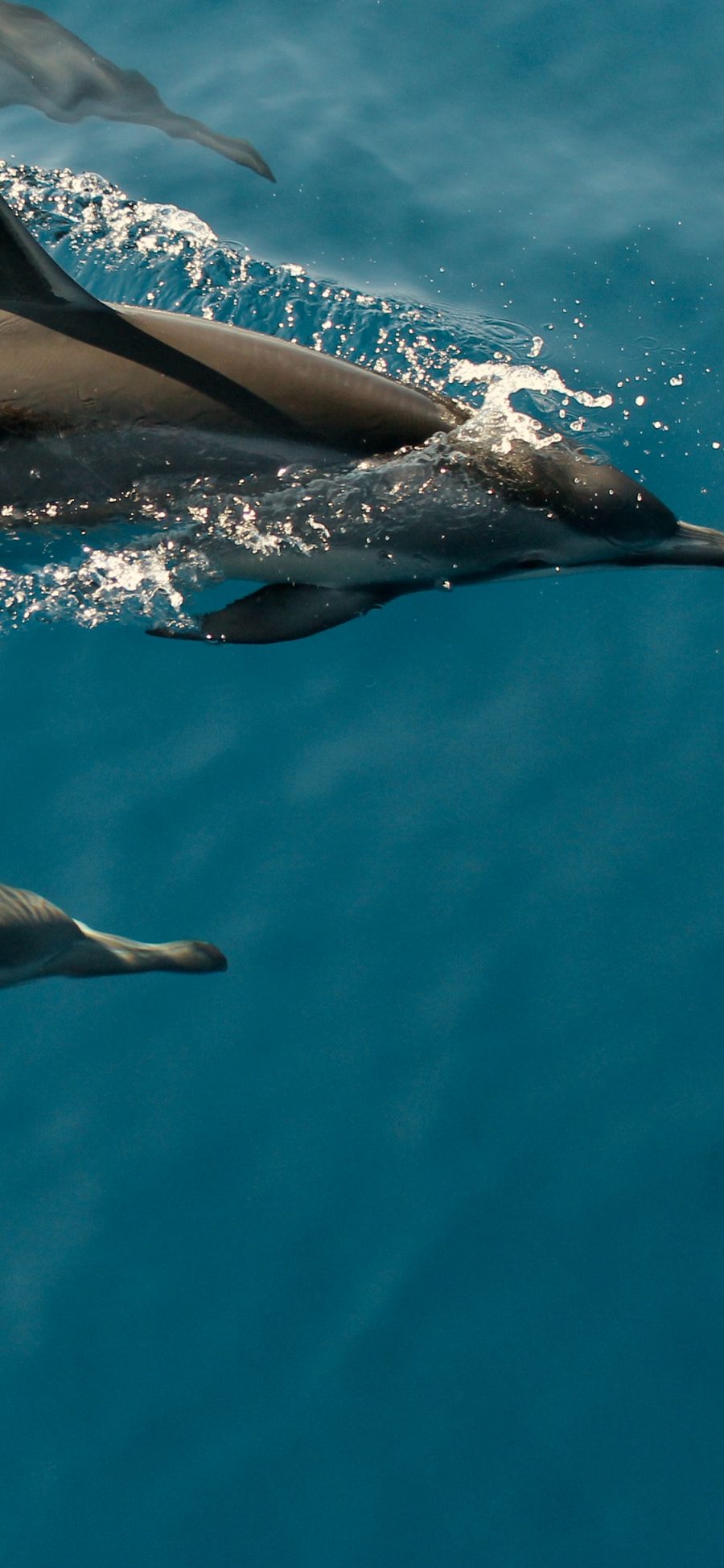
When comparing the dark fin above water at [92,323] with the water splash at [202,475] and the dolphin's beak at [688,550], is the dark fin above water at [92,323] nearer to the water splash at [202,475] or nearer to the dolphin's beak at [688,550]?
the water splash at [202,475]

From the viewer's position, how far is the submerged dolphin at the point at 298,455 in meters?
6.16

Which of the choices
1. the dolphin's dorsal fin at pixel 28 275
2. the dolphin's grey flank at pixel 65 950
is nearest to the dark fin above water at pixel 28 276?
the dolphin's dorsal fin at pixel 28 275

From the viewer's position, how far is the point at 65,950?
5.65 m

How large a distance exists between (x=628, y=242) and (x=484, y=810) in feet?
13.6

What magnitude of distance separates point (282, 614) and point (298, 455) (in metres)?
0.72

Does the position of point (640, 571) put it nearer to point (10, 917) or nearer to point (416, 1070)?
point (416, 1070)

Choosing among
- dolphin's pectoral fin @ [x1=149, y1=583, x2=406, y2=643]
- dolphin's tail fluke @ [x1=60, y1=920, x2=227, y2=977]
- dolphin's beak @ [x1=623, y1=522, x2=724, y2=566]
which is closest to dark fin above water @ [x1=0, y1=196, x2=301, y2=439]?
dolphin's pectoral fin @ [x1=149, y1=583, x2=406, y2=643]

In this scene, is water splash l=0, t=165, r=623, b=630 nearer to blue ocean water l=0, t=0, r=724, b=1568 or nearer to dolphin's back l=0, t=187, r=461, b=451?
blue ocean water l=0, t=0, r=724, b=1568

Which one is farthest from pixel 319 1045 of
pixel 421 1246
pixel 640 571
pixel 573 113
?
pixel 573 113

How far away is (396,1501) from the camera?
5.13 m

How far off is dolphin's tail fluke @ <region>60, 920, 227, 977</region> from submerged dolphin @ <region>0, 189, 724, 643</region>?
4.84 ft

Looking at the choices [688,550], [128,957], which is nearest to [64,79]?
[688,550]

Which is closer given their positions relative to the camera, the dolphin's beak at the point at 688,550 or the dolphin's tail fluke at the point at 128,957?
the dolphin's tail fluke at the point at 128,957

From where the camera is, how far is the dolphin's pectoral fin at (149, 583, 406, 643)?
6613 mm
